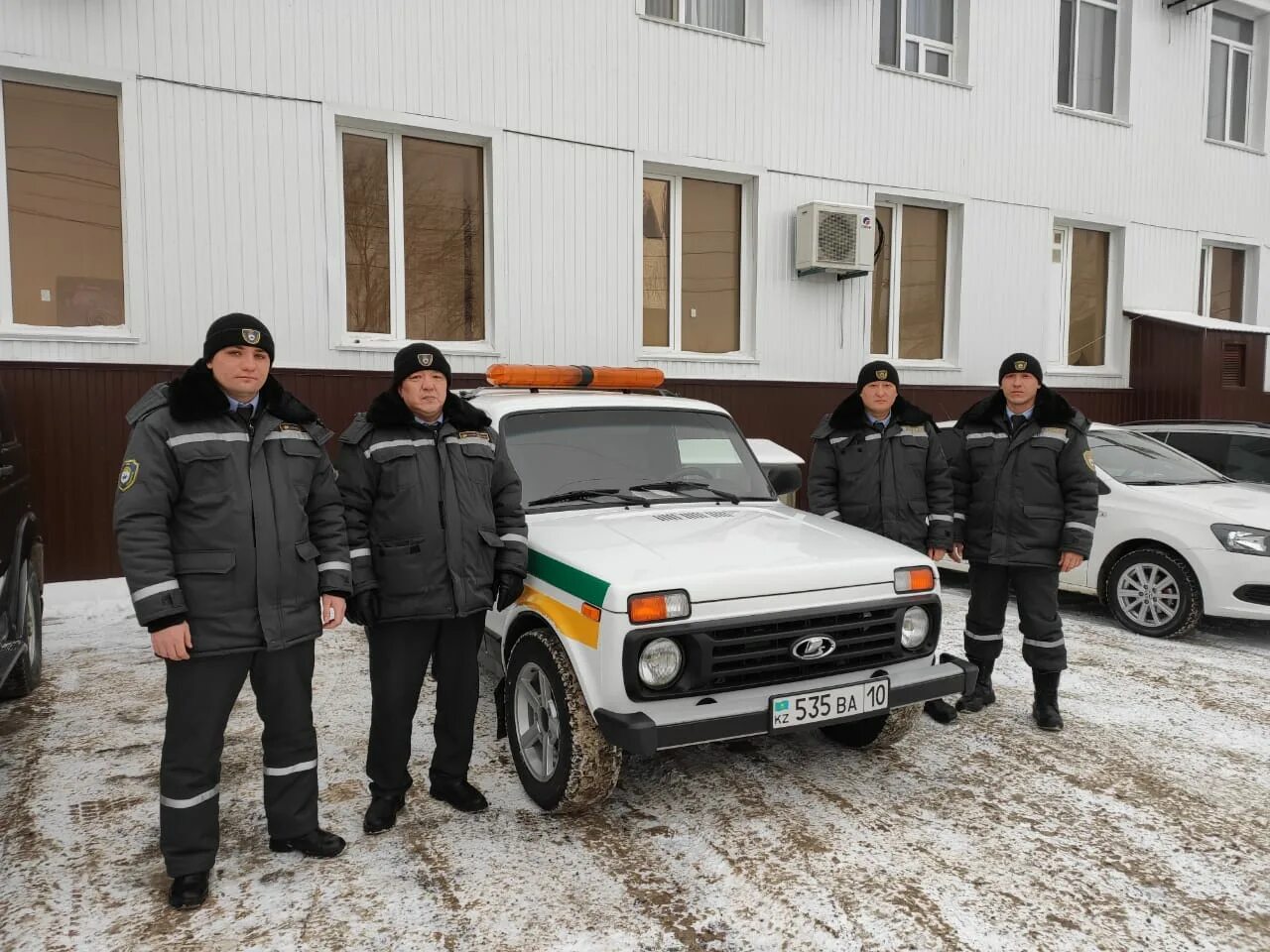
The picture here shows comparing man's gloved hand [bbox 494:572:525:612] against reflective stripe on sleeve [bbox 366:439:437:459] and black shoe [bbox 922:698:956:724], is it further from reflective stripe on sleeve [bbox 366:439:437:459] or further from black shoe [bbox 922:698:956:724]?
black shoe [bbox 922:698:956:724]

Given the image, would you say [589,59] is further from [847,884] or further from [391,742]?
[847,884]

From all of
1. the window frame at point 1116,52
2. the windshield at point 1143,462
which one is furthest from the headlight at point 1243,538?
the window frame at point 1116,52

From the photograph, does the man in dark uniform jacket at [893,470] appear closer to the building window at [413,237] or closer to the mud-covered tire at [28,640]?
the mud-covered tire at [28,640]

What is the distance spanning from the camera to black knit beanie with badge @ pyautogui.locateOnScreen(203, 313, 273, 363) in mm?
2990

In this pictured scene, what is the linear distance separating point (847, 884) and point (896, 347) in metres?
9.34

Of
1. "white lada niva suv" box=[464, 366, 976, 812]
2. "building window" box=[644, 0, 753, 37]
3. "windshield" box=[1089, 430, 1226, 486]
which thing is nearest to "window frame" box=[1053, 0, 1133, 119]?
"building window" box=[644, 0, 753, 37]

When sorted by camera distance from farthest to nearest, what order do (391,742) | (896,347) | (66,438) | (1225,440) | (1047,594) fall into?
(896,347) → (1225,440) → (66,438) → (1047,594) → (391,742)

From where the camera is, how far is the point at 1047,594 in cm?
457

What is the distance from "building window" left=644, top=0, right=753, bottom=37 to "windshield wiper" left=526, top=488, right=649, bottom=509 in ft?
23.3

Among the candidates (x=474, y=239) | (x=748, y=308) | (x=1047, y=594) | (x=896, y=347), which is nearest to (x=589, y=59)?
(x=474, y=239)

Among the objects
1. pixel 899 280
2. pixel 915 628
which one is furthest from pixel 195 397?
pixel 899 280

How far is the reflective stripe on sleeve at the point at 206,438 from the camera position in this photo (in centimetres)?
291

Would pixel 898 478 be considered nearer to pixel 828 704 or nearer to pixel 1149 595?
pixel 828 704

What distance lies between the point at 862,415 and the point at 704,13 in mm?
6904
